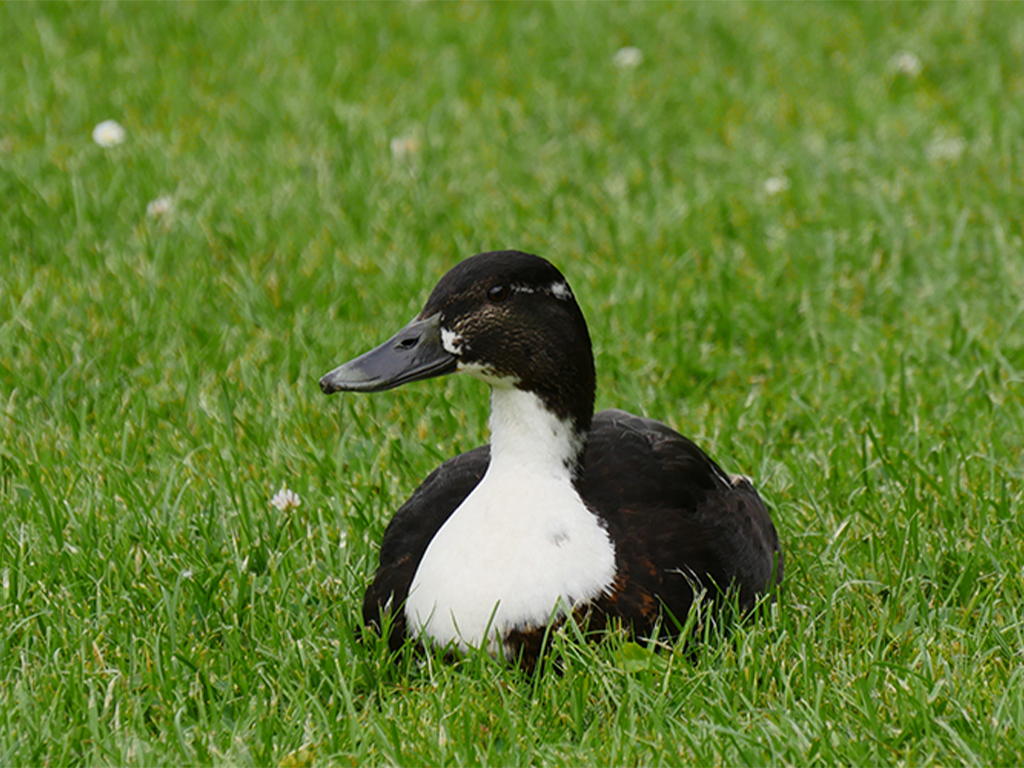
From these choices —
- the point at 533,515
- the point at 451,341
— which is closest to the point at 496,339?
the point at 451,341

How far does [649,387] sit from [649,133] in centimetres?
222

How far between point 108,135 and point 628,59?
2567 millimetres

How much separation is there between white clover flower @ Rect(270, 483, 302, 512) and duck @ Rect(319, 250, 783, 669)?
1.43 ft

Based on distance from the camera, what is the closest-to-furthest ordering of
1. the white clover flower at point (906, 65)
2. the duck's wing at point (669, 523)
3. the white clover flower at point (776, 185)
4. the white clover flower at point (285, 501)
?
the duck's wing at point (669, 523)
the white clover flower at point (285, 501)
the white clover flower at point (776, 185)
the white clover flower at point (906, 65)

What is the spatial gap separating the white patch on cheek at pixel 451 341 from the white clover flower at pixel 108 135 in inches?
139

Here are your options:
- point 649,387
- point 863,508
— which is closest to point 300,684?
point 863,508

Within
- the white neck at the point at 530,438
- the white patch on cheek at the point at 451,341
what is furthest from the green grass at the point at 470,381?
the white patch on cheek at the point at 451,341

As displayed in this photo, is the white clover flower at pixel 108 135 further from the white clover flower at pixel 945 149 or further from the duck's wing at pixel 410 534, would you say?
the white clover flower at pixel 945 149

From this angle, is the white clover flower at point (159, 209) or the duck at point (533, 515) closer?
Result: the duck at point (533, 515)

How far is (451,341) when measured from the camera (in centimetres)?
297

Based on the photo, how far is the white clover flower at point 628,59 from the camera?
6949 millimetres

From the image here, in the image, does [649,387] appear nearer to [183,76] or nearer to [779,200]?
[779,200]

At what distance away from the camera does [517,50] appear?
23.3 feet

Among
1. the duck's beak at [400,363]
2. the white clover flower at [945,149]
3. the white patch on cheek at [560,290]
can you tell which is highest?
the white patch on cheek at [560,290]
